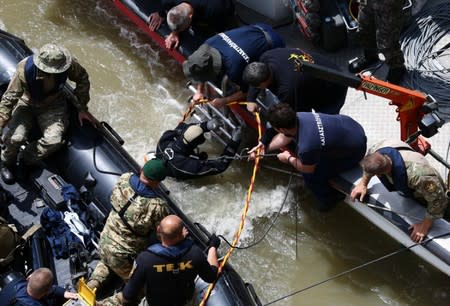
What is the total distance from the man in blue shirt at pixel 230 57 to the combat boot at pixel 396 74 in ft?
3.18

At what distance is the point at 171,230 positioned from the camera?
3.62 metres

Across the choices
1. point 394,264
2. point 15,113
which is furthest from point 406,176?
point 15,113

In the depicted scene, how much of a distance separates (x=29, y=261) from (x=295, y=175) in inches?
87.3

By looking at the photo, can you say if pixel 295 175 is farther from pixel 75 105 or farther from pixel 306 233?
pixel 75 105

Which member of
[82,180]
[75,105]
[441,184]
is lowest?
[82,180]

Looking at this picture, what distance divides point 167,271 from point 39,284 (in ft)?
2.47

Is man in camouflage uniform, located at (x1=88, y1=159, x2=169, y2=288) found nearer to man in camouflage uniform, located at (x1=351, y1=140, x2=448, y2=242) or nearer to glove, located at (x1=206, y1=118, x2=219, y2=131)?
glove, located at (x1=206, y1=118, x2=219, y2=131)

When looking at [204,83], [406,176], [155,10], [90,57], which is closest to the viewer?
[406,176]

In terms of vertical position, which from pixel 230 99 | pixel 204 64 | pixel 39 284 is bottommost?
pixel 39 284

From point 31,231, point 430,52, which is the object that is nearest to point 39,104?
point 31,231

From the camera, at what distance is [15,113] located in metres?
5.04

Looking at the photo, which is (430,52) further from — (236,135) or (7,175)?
(7,175)

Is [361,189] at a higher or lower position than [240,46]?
lower

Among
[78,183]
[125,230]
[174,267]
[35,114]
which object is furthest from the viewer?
[35,114]
